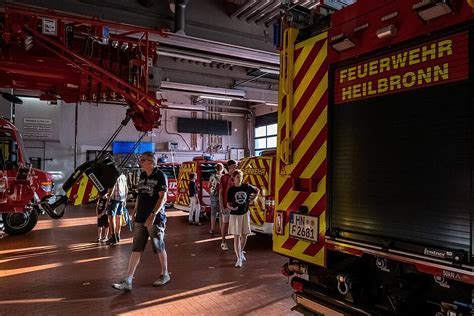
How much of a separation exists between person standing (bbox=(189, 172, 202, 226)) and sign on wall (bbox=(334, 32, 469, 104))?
9.19 meters

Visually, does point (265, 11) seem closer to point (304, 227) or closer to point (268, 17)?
point (268, 17)

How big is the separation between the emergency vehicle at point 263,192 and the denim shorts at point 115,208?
3014 mm

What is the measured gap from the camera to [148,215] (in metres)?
5.48

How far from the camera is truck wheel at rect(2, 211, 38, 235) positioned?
32.7ft

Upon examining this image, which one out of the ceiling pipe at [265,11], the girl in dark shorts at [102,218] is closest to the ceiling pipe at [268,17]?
the ceiling pipe at [265,11]

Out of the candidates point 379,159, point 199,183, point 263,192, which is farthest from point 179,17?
point 199,183

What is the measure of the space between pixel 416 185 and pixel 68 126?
2191 centimetres

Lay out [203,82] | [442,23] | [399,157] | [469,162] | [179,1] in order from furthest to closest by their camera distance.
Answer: [203,82] < [179,1] < [399,157] < [442,23] < [469,162]

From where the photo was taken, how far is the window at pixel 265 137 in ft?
81.7

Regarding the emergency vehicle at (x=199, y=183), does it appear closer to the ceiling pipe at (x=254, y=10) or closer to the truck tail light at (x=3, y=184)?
the truck tail light at (x=3, y=184)

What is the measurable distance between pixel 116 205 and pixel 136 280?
→ 2.91m

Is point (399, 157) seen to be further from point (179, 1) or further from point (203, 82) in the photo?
point (203, 82)

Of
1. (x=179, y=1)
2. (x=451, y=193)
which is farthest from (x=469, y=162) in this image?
(x=179, y=1)

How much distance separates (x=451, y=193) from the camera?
2.06m
